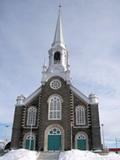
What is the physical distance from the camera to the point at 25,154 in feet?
84.9

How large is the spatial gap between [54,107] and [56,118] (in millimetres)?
2135

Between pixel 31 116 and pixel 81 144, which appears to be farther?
pixel 31 116

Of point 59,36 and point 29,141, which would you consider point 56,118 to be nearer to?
point 29,141

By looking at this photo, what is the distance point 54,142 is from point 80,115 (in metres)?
6.37

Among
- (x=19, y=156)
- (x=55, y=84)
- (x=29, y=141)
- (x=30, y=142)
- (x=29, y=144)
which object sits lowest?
(x=19, y=156)

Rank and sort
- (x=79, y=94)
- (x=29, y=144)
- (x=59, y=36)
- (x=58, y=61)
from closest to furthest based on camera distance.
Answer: (x=29, y=144), (x=79, y=94), (x=58, y=61), (x=59, y=36)

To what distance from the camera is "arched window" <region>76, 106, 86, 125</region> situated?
36906 mm

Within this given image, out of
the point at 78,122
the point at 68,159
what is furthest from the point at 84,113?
the point at 68,159

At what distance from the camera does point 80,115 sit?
37.6 m

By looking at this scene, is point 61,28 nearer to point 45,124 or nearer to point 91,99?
point 91,99

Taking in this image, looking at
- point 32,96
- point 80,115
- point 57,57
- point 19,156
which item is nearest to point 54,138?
point 80,115

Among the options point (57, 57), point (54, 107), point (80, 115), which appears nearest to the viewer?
Result: point (80, 115)

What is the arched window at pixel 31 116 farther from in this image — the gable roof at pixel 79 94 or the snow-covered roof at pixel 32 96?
the gable roof at pixel 79 94

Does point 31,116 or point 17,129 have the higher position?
point 31,116
